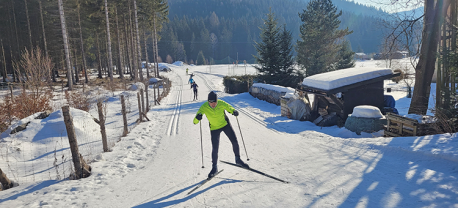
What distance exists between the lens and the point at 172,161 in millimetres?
7371

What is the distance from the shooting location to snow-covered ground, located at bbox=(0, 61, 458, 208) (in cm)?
468

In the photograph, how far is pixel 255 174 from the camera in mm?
6086

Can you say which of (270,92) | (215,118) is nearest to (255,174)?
(215,118)

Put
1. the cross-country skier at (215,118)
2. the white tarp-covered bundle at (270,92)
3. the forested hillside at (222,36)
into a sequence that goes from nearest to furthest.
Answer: the cross-country skier at (215,118)
the white tarp-covered bundle at (270,92)
the forested hillside at (222,36)

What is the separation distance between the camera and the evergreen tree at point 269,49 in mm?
26750

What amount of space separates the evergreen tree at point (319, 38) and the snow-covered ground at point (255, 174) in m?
20.6

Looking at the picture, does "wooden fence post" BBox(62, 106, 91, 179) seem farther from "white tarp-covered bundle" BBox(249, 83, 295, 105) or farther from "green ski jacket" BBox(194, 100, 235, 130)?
"white tarp-covered bundle" BBox(249, 83, 295, 105)

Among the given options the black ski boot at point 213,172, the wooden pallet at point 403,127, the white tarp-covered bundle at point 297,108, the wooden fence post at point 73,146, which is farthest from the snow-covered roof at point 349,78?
the wooden fence post at point 73,146

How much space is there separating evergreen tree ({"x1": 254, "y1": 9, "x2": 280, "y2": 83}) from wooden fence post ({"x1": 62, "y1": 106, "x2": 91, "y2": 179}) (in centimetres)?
2319

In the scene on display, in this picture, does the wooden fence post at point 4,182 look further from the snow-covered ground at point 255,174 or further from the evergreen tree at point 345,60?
the evergreen tree at point 345,60

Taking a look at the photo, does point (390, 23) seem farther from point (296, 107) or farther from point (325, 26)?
point (325, 26)

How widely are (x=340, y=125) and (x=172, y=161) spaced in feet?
25.5

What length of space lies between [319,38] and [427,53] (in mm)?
19651

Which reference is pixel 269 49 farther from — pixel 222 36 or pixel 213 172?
pixel 222 36
